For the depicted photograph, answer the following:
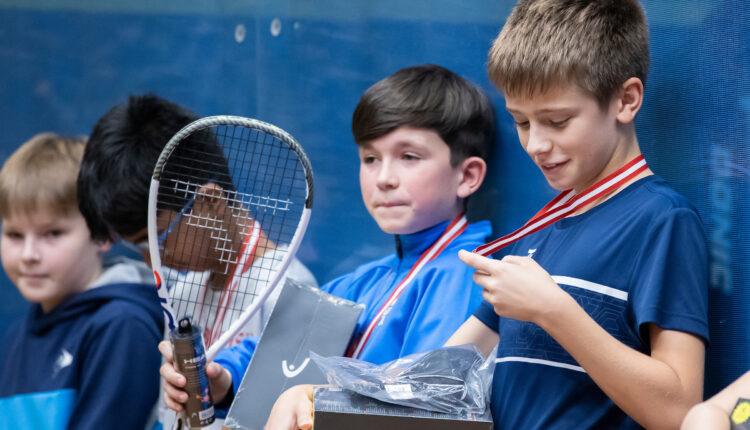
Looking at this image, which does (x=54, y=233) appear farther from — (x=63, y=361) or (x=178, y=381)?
(x=178, y=381)

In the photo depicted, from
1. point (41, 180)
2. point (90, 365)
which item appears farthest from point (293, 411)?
point (41, 180)

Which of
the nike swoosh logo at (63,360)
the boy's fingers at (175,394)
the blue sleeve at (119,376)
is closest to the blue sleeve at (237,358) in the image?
the boy's fingers at (175,394)

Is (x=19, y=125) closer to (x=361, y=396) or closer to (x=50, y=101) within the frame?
(x=50, y=101)

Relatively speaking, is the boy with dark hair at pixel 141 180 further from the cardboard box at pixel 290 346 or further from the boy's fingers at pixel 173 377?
the boy's fingers at pixel 173 377

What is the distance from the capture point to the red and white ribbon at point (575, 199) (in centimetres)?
108

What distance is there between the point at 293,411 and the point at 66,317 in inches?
48.9

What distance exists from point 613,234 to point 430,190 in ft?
1.92

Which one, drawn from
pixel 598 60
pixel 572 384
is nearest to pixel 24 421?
pixel 572 384

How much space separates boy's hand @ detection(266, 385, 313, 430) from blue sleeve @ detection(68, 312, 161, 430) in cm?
87

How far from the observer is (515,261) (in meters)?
1.00

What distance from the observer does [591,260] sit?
1045 mm

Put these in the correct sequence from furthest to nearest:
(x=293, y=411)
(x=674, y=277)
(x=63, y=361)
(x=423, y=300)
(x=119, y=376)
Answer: (x=63, y=361) → (x=119, y=376) → (x=423, y=300) → (x=293, y=411) → (x=674, y=277)

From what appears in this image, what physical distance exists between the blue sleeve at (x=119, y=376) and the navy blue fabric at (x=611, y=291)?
1.14m

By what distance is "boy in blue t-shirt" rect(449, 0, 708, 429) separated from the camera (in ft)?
3.08
